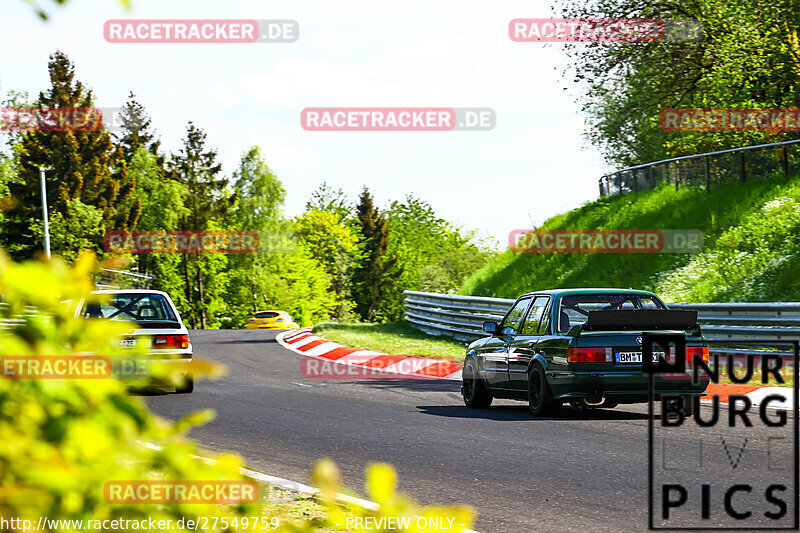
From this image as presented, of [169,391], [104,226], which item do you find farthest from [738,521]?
[104,226]

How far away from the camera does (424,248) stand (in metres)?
113

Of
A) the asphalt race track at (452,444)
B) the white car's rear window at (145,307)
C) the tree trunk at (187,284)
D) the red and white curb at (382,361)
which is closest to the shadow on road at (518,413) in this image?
→ the asphalt race track at (452,444)

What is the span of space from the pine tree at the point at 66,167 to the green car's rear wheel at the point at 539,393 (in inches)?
2191

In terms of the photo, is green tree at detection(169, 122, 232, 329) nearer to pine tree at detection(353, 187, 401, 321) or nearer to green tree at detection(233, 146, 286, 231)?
green tree at detection(233, 146, 286, 231)

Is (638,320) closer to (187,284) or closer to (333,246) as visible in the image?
(187,284)

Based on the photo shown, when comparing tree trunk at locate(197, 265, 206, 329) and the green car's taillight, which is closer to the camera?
the green car's taillight

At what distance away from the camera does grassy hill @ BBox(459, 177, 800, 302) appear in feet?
69.2

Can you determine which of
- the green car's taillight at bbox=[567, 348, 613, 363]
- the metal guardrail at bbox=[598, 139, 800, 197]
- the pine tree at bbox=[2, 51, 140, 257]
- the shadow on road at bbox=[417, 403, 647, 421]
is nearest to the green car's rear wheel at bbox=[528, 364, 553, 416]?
the shadow on road at bbox=[417, 403, 647, 421]

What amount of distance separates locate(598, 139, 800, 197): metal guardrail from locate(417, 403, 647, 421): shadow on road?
1335cm

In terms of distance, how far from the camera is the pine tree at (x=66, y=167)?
208 ft

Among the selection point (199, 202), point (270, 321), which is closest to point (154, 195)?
point (199, 202)

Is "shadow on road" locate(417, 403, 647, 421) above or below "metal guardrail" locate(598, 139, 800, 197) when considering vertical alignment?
below

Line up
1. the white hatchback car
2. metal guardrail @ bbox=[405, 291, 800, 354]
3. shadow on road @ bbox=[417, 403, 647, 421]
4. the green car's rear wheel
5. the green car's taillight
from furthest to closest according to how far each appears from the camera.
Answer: metal guardrail @ bbox=[405, 291, 800, 354], the white hatchback car, shadow on road @ bbox=[417, 403, 647, 421], the green car's rear wheel, the green car's taillight

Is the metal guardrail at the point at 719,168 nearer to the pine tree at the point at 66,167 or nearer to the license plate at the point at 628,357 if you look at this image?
the license plate at the point at 628,357
